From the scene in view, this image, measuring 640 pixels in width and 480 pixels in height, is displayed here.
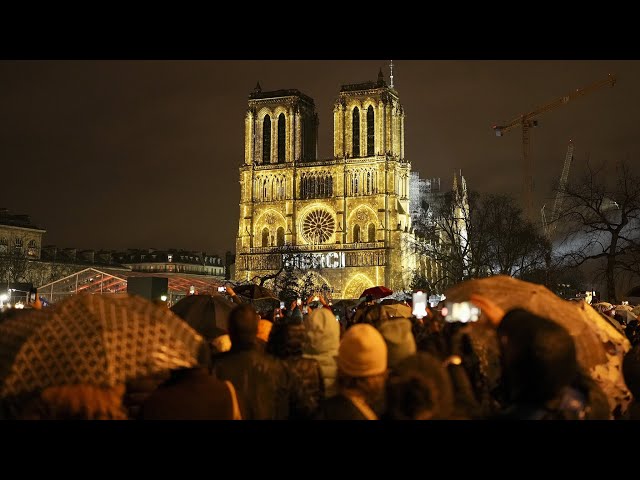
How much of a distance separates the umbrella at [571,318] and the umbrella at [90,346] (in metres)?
2.54

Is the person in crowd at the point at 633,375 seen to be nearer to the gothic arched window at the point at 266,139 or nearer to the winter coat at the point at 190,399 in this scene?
the winter coat at the point at 190,399

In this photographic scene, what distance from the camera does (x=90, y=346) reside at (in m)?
4.39

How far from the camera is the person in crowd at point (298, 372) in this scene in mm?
5680

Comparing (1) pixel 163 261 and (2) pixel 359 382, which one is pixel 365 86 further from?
(2) pixel 359 382

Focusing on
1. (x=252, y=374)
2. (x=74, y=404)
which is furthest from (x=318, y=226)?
(x=74, y=404)

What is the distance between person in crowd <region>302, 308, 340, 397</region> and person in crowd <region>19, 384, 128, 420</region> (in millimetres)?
2445

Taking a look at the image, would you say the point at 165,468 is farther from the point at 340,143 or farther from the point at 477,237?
the point at 340,143

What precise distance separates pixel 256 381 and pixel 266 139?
81878mm

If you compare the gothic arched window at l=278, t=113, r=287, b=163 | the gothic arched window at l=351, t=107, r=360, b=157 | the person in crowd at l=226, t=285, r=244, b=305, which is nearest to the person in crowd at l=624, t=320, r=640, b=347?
the person in crowd at l=226, t=285, r=244, b=305

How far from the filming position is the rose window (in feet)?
270

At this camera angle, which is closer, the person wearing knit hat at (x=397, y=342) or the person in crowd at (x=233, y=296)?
the person wearing knit hat at (x=397, y=342)

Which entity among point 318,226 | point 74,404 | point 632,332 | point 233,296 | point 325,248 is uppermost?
point 318,226

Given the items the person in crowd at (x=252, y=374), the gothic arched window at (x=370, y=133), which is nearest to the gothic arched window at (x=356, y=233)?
the gothic arched window at (x=370, y=133)

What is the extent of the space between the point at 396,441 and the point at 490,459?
0.39 m
